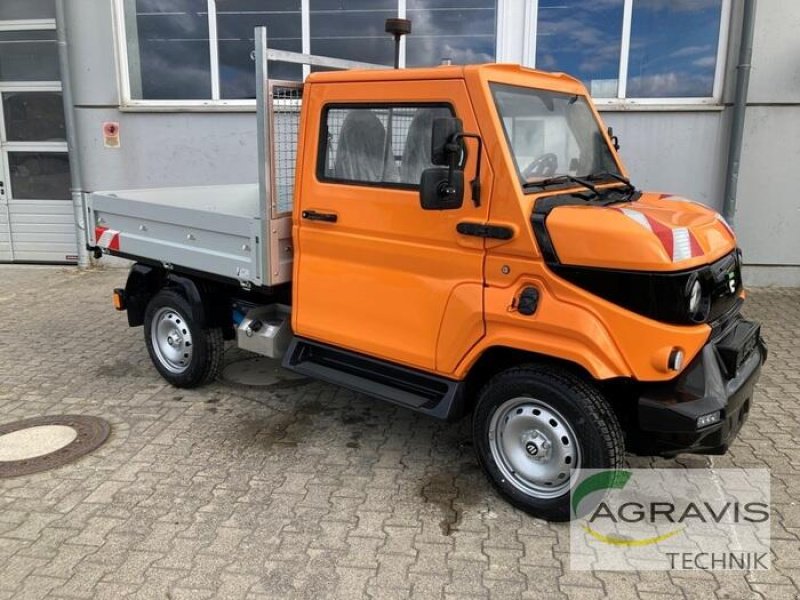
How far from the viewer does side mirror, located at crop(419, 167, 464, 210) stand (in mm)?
3292

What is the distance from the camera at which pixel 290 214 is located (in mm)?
4293

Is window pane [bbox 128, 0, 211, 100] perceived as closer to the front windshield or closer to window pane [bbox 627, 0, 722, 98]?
window pane [bbox 627, 0, 722, 98]

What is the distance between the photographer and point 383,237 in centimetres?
378

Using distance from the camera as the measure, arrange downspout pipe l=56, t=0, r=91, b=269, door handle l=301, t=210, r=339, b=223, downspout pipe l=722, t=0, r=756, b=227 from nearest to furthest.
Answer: door handle l=301, t=210, r=339, b=223, downspout pipe l=722, t=0, r=756, b=227, downspout pipe l=56, t=0, r=91, b=269

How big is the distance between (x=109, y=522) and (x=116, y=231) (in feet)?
8.43

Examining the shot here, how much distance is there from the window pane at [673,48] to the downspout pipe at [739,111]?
41cm

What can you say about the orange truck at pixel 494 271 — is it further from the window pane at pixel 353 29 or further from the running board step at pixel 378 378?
the window pane at pixel 353 29

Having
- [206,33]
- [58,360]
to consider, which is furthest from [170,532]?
[206,33]

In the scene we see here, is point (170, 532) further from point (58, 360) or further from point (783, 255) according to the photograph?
point (783, 255)

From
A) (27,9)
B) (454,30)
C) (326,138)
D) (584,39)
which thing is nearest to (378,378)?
(326,138)

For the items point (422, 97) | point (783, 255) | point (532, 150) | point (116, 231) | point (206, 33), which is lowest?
point (783, 255)

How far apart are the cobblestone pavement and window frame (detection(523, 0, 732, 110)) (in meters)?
4.03

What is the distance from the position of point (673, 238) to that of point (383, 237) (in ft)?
4.96

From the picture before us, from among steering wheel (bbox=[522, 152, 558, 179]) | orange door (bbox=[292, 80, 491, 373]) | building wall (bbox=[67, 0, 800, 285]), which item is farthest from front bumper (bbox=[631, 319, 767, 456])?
building wall (bbox=[67, 0, 800, 285])
